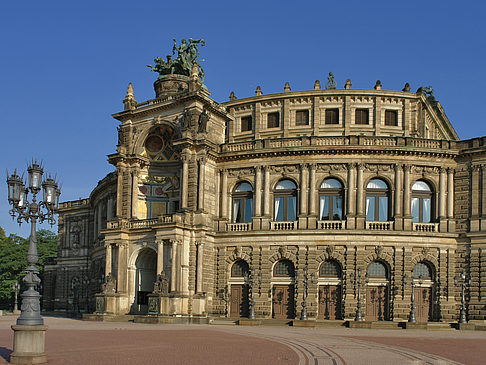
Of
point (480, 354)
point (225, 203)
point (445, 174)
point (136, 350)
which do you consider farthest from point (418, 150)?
point (136, 350)

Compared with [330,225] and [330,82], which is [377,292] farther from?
[330,82]

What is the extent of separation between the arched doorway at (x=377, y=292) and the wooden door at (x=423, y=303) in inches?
97.9

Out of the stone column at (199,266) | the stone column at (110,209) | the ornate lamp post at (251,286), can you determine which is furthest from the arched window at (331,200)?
the stone column at (110,209)

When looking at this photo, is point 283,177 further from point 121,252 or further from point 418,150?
point 121,252

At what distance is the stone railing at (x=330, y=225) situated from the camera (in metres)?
50.7

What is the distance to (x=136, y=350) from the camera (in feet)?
76.3

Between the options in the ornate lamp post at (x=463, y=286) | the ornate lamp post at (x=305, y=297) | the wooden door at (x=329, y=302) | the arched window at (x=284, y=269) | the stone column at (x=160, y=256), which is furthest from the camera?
the arched window at (x=284, y=269)

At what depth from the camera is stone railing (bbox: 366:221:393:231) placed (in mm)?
50000

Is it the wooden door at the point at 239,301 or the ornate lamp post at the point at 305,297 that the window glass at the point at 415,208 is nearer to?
the ornate lamp post at the point at 305,297

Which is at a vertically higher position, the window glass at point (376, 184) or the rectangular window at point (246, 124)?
the rectangular window at point (246, 124)

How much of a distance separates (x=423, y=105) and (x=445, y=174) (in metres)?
9.60

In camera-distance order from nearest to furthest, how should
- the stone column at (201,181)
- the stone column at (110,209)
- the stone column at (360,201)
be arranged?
the stone column at (360,201) < the stone column at (201,181) < the stone column at (110,209)

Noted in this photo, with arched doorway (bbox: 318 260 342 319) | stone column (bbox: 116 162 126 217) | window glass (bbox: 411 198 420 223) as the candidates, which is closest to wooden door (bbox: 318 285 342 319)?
arched doorway (bbox: 318 260 342 319)

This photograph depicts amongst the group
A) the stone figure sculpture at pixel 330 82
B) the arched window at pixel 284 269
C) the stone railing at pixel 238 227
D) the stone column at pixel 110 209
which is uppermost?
the stone figure sculpture at pixel 330 82
